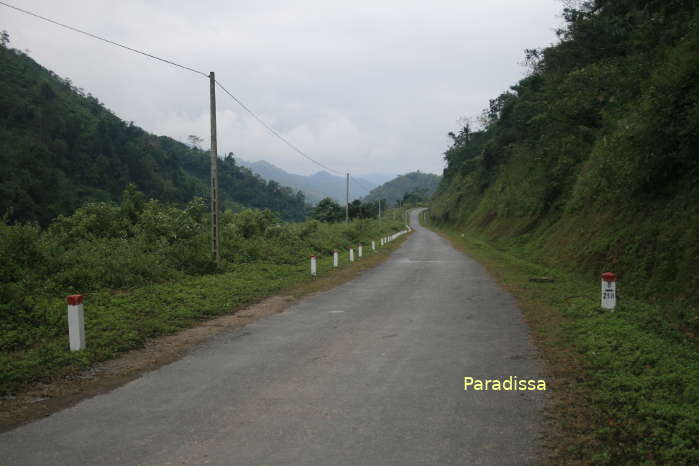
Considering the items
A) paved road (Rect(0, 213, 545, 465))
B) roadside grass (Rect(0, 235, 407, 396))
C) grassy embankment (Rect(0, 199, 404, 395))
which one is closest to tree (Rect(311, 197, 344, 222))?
grassy embankment (Rect(0, 199, 404, 395))

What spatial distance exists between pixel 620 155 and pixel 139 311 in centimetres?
1483

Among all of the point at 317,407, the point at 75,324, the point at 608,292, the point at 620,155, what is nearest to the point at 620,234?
the point at 620,155

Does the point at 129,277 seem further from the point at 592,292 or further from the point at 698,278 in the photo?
the point at 698,278

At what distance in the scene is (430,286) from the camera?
14297 millimetres

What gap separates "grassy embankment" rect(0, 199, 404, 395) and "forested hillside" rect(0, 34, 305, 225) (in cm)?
4317

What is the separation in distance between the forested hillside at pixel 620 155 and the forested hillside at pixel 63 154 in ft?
173

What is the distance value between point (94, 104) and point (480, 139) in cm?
8911

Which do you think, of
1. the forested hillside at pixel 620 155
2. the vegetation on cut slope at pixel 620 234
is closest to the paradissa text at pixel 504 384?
the vegetation on cut slope at pixel 620 234

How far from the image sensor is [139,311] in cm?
991

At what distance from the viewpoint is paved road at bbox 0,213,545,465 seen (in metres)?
3.96

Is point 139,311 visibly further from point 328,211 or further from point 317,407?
point 328,211

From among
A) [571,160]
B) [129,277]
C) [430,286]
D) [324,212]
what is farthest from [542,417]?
[324,212]

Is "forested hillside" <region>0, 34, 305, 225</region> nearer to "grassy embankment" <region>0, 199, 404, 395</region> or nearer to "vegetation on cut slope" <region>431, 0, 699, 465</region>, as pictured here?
"grassy embankment" <region>0, 199, 404, 395</region>

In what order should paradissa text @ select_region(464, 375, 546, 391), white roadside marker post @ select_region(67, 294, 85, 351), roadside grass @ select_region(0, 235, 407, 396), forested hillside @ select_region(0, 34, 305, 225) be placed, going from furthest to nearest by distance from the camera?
forested hillside @ select_region(0, 34, 305, 225), white roadside marker post @ select_region(67, 294, 85, 351), roadside grass @ select_region(0, 235, 407, 396), paradissa text @ select_region(464, 375, 546, 391)
